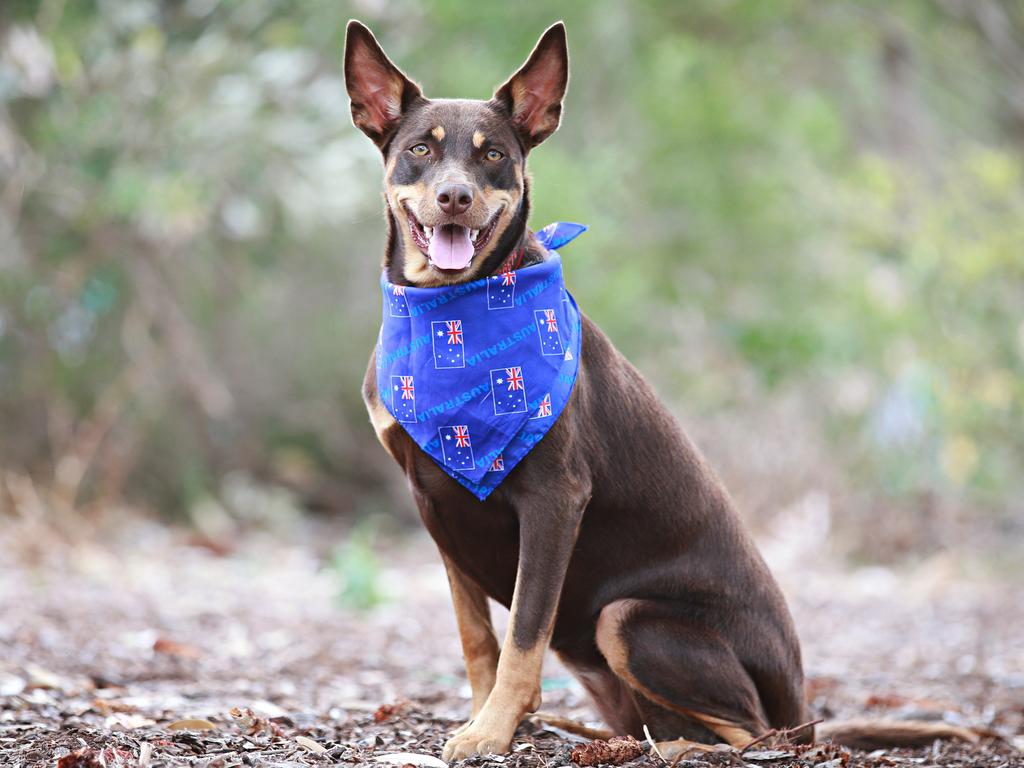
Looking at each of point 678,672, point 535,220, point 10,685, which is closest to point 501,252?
point 678,672

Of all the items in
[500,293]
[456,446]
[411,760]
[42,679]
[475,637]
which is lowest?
[411,760]

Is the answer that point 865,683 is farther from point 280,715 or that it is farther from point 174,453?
point 174,453

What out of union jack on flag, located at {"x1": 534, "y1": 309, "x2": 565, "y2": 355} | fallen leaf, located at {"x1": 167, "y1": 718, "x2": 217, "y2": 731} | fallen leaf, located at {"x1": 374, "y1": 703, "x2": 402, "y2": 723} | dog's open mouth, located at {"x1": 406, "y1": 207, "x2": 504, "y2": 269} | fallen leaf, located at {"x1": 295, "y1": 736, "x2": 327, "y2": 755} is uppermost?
dog's open mouth, located at {"x1": 406, "y1": 207, "x2": 504, "y2": 269}

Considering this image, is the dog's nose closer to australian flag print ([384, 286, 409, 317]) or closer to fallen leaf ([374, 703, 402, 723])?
australian flag print ([384, 286, 409, 317])

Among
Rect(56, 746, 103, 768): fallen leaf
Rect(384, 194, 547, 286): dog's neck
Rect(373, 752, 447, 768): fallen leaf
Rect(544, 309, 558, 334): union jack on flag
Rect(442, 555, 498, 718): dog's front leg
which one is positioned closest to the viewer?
Rect(56, 746, 103, 768): fallen leaf

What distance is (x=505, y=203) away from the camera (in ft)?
11.2

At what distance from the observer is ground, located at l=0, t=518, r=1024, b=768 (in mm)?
3307

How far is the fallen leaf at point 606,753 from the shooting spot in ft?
10.2

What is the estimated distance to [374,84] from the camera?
3592 millimetres

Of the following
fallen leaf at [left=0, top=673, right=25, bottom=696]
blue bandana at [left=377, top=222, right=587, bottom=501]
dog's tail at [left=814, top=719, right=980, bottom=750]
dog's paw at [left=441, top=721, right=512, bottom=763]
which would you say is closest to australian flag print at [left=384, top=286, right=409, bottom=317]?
blue bandana at [left=377, top=222, right=587, bottom=501]

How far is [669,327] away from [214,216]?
13.7 ft

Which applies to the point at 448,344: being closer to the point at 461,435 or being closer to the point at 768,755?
the point at 461,435

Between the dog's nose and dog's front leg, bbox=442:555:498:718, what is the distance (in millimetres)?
1103

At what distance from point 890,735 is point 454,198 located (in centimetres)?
235
